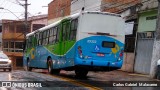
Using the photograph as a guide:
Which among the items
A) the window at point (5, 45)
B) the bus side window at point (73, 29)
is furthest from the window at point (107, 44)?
the window at point (5, 45)

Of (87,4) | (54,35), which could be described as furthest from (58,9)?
(54,35)

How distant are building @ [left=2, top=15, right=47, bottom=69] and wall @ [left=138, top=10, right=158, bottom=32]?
4249cm

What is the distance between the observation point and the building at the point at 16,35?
216 feet

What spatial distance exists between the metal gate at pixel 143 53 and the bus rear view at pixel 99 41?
6845mm

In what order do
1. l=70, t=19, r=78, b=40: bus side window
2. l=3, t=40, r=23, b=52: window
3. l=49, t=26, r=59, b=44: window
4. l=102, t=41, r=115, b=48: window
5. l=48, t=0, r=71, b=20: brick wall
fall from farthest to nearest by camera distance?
1. l=3, t=40, r=23, b=52: window
2. l=48, t=0, r=71, b=20: brick wall
3. l=49, t=26, r=59, b=44: window
4. l=70, t=19, r=78, b=40: bus side window
5. l=102, t=41, r=115, b=48: window

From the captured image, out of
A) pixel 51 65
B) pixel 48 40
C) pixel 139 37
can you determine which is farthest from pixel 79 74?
pixel 139 37

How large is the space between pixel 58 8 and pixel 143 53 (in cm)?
2889

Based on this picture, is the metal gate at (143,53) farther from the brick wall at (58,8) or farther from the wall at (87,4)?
the brick wall at (58,8)

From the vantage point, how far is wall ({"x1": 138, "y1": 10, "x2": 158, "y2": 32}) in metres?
23.0

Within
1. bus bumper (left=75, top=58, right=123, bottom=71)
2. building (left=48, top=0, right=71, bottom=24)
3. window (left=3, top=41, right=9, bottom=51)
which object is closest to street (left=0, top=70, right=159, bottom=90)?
bus bumper (left=75, top=58, right=123, bottom=71)

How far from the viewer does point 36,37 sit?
2650 centimetres

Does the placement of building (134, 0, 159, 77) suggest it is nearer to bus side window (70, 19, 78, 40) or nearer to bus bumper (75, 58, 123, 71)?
bus bumper (75, 58, 123, 71)

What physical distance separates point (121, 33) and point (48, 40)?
6.79 m

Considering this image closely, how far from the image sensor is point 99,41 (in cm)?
1627
